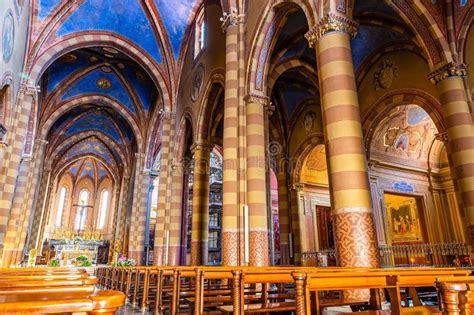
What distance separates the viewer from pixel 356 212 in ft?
15.6

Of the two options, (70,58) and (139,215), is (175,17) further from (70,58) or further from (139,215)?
(139,215)

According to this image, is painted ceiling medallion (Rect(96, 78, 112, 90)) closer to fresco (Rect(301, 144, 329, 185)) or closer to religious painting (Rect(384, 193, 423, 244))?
fresco (Rect(301, 144, 329, 185))

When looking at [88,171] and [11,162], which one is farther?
[88,171]

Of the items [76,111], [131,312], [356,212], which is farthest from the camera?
[76,111]

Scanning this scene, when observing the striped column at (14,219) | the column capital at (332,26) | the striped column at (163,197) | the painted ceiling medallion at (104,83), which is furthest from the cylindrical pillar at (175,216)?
the column capital at (332,26)

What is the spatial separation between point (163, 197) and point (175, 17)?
8408mm

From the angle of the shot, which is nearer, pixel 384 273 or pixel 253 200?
pixel 384 273

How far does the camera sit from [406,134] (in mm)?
14742

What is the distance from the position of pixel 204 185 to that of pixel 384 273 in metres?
10.2

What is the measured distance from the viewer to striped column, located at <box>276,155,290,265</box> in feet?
47.8

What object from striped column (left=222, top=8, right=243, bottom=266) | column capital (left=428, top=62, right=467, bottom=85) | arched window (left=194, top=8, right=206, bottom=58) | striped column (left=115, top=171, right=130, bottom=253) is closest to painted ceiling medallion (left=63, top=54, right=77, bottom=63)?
arched window (left=194, top=8, right=206, bottom=58)

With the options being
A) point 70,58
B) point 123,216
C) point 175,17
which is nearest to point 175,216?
point 175,17

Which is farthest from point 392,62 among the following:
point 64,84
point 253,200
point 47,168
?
point 47,168

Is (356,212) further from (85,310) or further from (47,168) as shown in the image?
(47,168)
